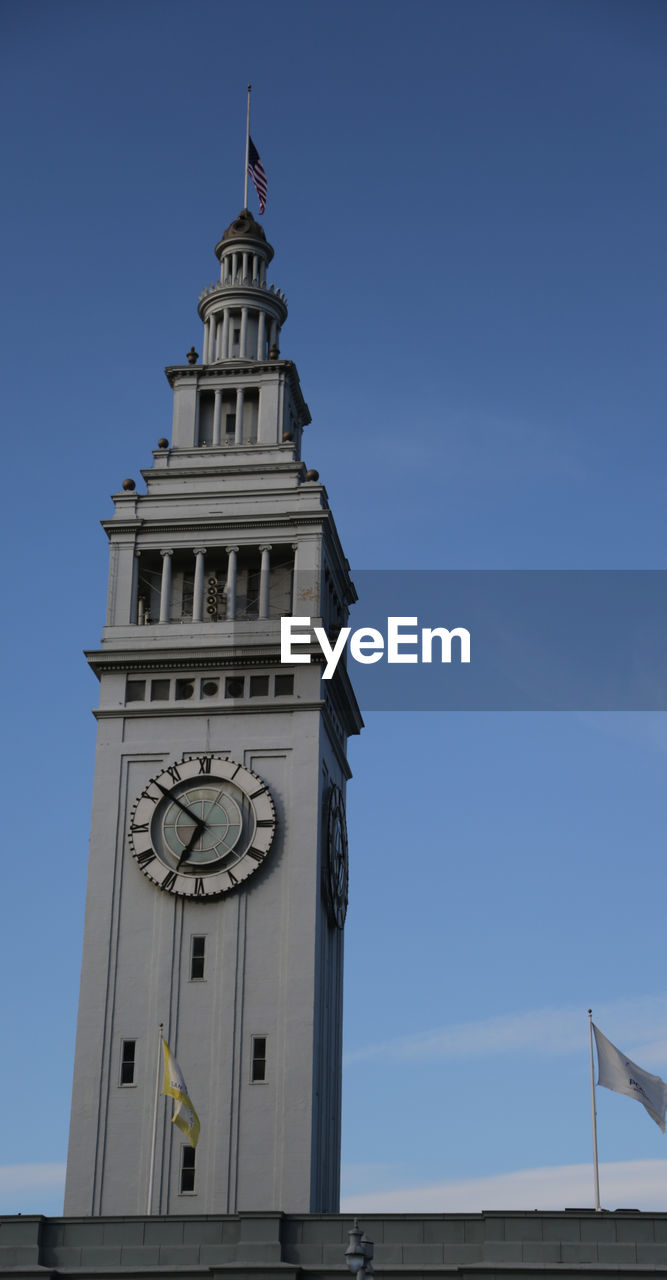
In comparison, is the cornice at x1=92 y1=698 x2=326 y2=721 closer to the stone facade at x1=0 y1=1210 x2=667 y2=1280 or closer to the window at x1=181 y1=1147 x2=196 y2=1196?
the window at x1=181 y1=1147 x2=196 y2=1196

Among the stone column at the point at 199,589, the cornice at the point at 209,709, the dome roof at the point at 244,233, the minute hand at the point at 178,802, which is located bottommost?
the minute hand at the point at 178,802

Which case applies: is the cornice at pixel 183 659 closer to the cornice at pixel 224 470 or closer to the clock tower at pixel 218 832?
the clock tower at pixel 218 832

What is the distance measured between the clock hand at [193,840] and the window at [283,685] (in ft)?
20.2

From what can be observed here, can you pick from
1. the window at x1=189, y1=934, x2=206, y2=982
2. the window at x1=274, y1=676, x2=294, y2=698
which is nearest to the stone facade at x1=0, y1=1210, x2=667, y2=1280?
the window at x1=189, y1=934, x2=206, y2=982

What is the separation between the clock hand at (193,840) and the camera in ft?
216

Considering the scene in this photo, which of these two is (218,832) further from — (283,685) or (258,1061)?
(258,1061)

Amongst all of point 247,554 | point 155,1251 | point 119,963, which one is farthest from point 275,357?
point 155,1251

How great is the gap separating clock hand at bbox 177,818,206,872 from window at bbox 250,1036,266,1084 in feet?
23.9

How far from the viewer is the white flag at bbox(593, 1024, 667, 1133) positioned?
5672 cm

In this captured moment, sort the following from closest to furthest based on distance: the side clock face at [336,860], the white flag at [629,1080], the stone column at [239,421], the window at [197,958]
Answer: the white flag at [629,1080]
the window at [197,958]
the side clock face at [336,860]
the stone column at [239,421]

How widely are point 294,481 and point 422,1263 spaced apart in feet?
110

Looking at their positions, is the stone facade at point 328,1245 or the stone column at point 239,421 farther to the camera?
the stone column at point 239,421

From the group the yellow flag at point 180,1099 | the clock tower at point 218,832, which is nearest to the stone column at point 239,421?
the clock tower at point 218,832

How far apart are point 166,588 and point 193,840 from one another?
11.2 meters
